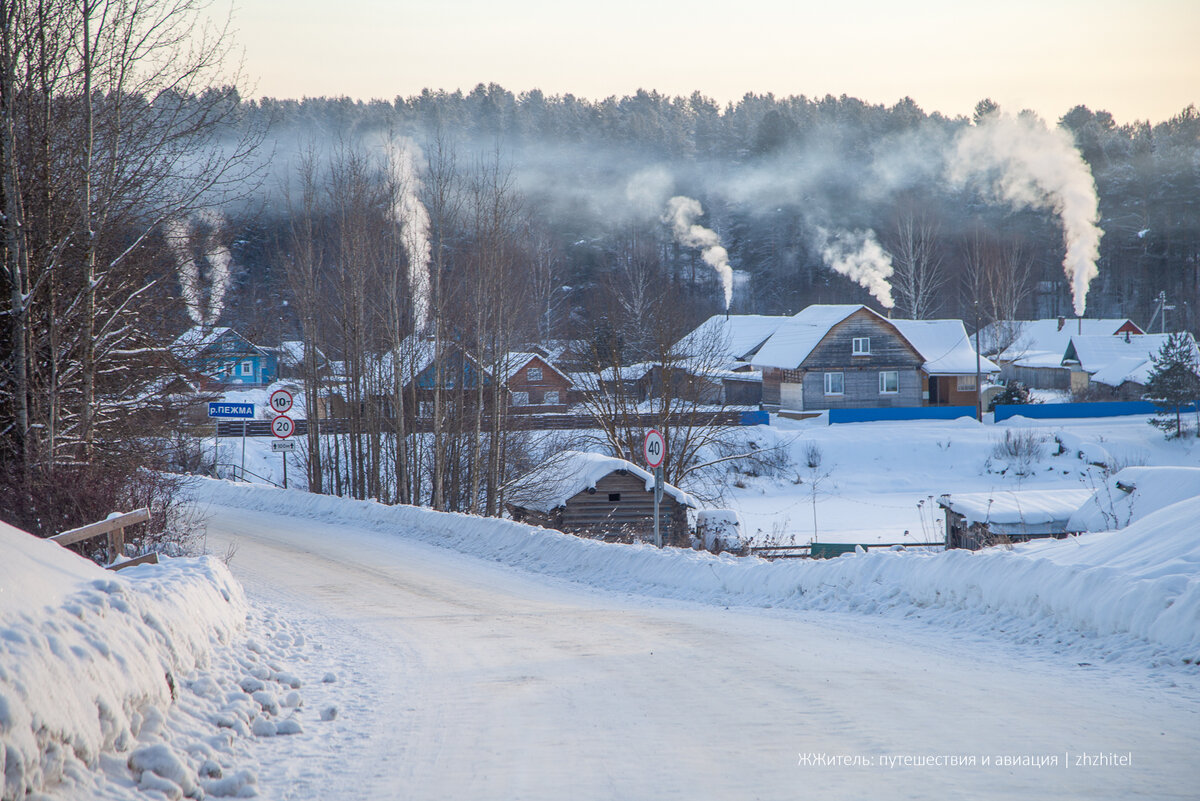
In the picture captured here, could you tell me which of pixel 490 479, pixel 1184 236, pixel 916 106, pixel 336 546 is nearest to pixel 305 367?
pixel 490 479

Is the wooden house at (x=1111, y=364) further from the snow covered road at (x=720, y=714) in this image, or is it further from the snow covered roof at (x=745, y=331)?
the snow covered road at (x=720, y=714)

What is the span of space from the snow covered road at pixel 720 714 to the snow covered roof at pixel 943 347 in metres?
54.1

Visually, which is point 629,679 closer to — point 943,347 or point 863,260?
point 943,347

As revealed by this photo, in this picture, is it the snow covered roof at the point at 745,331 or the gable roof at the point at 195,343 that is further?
the snow covered roof at the point at 745,331

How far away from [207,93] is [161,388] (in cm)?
482

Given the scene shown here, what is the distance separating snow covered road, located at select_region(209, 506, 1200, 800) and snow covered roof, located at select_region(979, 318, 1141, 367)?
73.9m

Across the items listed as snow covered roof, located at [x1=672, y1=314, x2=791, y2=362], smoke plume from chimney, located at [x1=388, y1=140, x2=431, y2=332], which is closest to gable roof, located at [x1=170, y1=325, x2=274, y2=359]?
smoke plume from chimney, located at [x1=388, y1=140, x2=431, y2=332]

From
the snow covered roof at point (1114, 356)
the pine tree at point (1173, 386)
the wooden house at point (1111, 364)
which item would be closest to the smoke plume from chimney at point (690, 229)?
the snow covered roof at point (1114, 356)

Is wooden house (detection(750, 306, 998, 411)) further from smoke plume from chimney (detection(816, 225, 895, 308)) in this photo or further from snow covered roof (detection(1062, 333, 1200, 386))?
smoke plume from chimney (detection(816, 225, 895, 308))

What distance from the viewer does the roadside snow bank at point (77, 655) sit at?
4.23 metres

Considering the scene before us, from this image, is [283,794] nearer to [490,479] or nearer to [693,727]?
[693,727]

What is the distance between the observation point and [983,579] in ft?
33.9

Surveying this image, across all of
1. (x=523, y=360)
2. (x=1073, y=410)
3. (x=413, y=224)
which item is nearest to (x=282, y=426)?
(x=413, y=224)

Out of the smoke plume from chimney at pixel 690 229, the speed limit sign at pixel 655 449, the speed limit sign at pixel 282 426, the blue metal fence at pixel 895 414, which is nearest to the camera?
the speed limit sign at pixel 655 449
